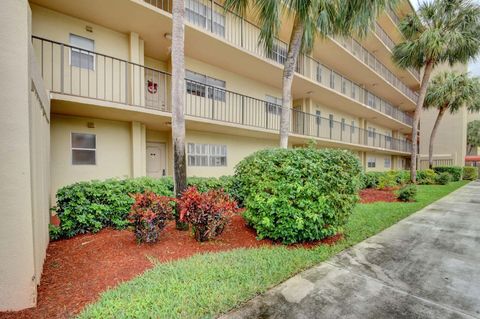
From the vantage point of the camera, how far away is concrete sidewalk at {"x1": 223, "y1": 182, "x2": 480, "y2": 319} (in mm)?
2846

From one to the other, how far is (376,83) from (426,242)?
64.8 feet

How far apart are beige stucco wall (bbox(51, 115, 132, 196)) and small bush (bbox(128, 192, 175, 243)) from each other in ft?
10.3

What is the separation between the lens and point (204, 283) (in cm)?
327

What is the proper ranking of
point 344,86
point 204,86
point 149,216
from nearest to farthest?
1. point 149,216
2. point 204,86
3. point 344,86

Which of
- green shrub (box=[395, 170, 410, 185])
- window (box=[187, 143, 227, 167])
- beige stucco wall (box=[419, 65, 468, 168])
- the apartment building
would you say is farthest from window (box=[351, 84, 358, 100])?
beige stucco wall (box=[419, 65, 468, 168])

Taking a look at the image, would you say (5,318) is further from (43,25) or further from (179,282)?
(43,25)

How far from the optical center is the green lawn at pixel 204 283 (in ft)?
8.89

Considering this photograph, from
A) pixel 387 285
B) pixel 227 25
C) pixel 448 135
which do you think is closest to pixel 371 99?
pixel 227 25

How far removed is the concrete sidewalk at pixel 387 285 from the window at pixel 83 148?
746 centimetres

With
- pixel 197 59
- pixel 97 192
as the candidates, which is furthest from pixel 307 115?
pixel 97 192

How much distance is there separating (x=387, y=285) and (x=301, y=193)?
2015 mm

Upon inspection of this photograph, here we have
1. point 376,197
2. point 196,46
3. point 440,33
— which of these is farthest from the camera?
point 440,33

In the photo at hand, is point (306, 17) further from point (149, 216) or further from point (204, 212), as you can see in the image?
point (149, 216)

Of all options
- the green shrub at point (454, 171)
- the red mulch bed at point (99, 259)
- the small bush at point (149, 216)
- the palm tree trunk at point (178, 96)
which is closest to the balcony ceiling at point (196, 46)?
the palm tree trunk at point (178, 96)
